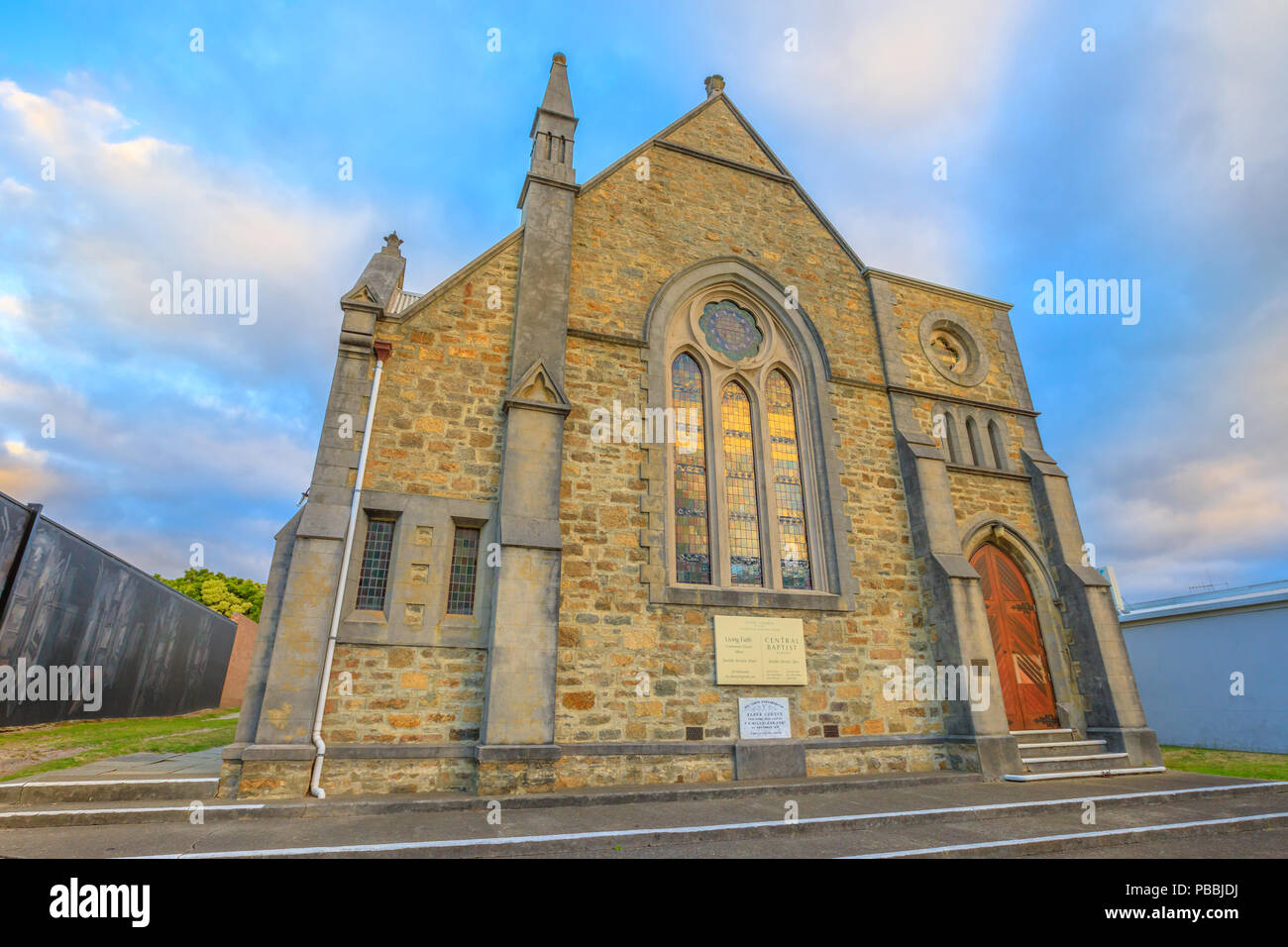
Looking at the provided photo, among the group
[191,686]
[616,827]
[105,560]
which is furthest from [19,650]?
[616,827]

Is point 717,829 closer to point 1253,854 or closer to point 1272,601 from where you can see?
point 1253,854

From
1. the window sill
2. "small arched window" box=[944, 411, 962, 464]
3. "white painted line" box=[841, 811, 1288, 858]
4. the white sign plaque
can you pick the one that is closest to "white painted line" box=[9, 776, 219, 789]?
the window sill

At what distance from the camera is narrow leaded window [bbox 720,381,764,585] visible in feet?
31.6

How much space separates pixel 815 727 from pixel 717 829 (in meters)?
3.98

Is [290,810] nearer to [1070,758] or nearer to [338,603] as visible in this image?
[338,603]

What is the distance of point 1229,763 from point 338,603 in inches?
664

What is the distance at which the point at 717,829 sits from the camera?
534 cm

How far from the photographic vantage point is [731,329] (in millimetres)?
11250

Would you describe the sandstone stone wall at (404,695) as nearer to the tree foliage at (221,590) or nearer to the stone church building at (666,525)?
the stone church building at (666,525)

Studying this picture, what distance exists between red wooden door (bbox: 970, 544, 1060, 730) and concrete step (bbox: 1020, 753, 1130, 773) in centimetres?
86

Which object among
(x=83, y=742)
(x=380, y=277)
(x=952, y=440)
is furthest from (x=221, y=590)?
(x=952, y=440)

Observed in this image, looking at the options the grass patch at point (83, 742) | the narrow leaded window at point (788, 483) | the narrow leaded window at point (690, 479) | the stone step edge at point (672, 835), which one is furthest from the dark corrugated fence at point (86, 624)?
the narrow leaded window at point (788, 483)

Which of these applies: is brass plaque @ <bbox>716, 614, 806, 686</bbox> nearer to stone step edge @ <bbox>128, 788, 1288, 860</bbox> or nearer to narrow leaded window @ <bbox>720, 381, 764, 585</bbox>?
narrow leaded window @ <bbox>720, 381, 764, 585</bbox>

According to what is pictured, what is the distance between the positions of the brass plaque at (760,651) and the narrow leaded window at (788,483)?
3.31ft
